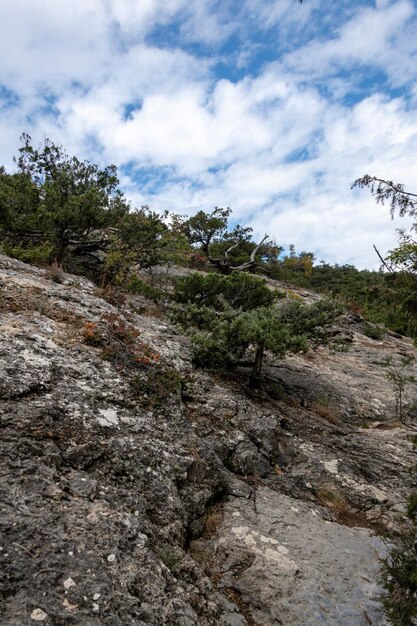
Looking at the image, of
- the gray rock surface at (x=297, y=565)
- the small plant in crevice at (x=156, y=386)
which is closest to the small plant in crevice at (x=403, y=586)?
the gray rock surface at (x=297, y=565)

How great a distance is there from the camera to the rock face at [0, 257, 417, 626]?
10.4ft

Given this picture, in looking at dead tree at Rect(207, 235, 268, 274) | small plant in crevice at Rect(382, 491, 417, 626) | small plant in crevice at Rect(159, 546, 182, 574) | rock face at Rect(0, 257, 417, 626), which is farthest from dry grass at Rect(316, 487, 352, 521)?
dead tree at Rect(207, 235, 268, 274)

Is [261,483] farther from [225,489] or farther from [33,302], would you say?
[33,302]

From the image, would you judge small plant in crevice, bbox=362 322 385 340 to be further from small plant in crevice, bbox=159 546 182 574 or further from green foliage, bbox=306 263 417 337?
small plant in crevice, bbox=159 546 182 574

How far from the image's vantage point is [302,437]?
7461 millimetres

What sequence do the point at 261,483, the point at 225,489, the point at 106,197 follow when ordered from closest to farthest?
the point at 225,489, the point at 261,483, the point at 106,197

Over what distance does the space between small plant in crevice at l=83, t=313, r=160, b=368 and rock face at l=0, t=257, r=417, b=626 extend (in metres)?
0.04

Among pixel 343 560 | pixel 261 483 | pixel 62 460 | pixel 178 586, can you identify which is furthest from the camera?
pixel 261 483

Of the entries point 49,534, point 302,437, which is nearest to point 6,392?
point 49,534

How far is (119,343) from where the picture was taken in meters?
7.26

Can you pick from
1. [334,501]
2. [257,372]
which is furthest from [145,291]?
[334,501]

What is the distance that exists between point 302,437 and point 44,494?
5.10 meters

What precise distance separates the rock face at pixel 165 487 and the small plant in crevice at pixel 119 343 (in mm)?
43

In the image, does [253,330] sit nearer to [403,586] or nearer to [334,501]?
[334,501]
